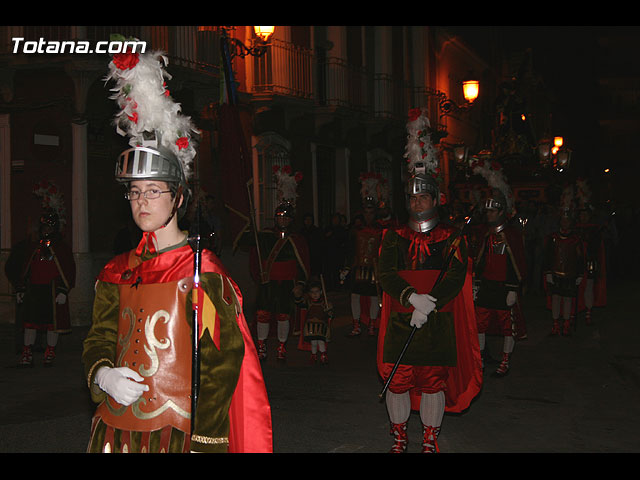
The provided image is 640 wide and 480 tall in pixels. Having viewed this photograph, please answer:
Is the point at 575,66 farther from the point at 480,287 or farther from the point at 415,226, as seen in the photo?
the point at 415,226

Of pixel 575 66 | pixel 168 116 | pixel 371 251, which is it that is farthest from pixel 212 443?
pixel 575 66

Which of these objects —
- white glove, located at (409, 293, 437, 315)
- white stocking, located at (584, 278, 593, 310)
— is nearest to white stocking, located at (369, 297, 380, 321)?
white stocking, located at (584, 278, 593, 310)

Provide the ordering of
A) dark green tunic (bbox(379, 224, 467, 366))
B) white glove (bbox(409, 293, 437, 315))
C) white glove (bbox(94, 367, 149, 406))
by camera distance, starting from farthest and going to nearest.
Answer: dark green tunic (bbox(379, 224, 467, 366)) < white glove (bbox(409, 293, 437, 315)) < white glove (bbox(94, 367, 149, 406))

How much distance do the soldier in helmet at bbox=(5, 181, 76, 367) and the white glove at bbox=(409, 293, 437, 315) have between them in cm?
607

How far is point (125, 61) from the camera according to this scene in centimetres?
353

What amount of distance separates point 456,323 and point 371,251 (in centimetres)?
712

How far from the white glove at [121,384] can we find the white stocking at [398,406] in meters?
2.98

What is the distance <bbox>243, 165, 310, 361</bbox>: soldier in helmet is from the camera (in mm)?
10484

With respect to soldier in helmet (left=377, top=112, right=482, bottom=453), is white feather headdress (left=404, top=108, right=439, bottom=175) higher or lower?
higher

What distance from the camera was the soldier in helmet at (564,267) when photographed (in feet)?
40.4

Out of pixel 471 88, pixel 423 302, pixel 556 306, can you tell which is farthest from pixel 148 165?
pixel 471 88

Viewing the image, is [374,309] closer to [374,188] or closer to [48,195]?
[374,188]

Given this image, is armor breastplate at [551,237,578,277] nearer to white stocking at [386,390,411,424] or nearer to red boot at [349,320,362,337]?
red boot at [349,320,362,337]

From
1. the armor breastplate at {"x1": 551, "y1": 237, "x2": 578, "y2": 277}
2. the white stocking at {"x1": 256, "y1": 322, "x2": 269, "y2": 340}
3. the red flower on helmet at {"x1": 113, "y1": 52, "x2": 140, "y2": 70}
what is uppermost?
the red flower on helmet at {"x1": 113, "y1": 52, "x2": 140, "y2": 70}
